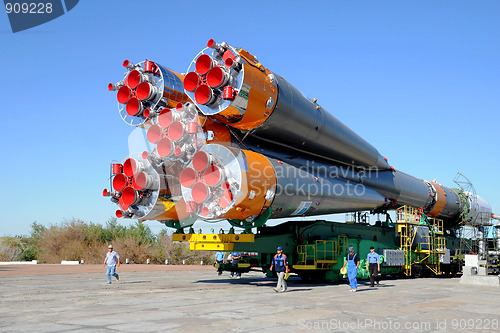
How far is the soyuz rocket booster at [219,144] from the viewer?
13.4 meters

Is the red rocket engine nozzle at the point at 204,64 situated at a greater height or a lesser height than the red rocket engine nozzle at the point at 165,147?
greater

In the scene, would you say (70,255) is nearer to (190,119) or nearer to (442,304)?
(190,119)

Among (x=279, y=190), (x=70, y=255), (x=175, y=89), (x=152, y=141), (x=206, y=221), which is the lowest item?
(x=70, y=255)

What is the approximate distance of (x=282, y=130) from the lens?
621 inches

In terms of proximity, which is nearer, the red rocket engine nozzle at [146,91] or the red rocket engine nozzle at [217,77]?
the red rocket engine nozzle at [217,77]

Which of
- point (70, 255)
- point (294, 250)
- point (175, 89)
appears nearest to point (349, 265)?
point (294, 250)

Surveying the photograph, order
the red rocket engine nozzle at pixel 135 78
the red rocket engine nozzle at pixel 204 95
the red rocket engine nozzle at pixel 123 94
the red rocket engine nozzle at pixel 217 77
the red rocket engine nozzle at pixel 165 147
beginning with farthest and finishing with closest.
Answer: the red rocket engine nozzle at pixel 123 94, the red rocket engine nozzle at pixel 135 78, the red rocket engine nozzle at pixel 165 147, the red rocket engine nozzle at pixel 204 95, the red rocket engine nozzle at pixel 217 77

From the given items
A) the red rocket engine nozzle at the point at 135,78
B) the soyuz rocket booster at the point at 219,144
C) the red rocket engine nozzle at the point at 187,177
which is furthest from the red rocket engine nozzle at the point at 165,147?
the red rocket engine nozzle at the point at 135,78

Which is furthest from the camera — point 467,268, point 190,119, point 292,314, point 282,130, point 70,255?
point 70,255

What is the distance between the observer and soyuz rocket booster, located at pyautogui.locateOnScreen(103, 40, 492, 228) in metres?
13.4

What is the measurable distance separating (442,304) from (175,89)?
9.84m

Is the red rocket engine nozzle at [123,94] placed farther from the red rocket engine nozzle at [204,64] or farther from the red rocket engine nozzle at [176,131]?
the red rocket engine nozzle at [204,64]

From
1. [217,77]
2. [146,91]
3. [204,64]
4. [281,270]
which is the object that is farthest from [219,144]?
[281,270]

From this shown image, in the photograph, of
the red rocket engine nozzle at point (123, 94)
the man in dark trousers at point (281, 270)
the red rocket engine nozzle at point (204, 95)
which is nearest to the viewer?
the red rocket engine nozzle at point (204, 95)
